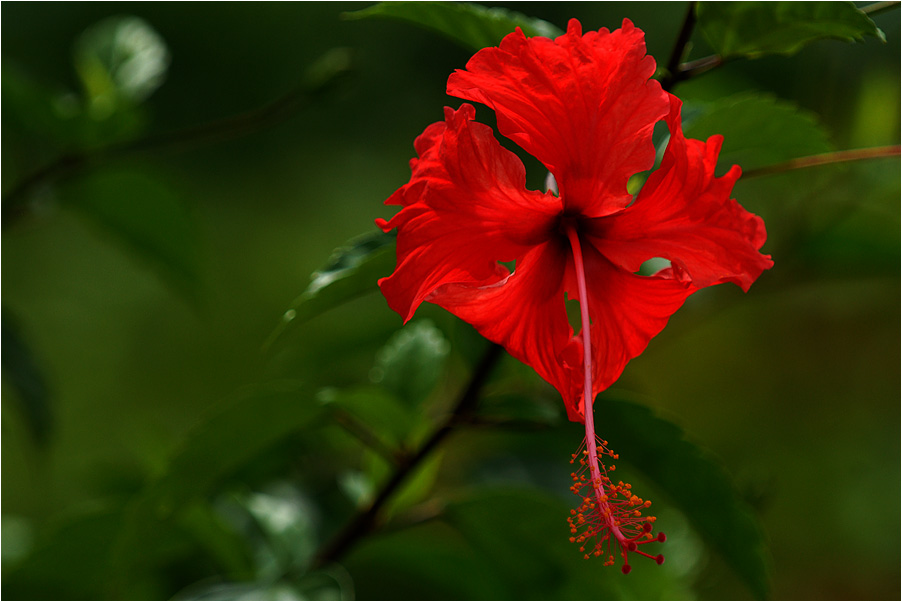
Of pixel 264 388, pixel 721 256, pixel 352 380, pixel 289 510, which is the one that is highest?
pixel 721 256

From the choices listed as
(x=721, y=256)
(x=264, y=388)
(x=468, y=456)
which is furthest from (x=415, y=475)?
(x=721, y=256)

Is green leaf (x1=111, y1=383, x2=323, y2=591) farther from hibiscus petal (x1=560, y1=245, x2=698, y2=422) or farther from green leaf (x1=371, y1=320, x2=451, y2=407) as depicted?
hibiscus petal (x1=560, y1=245, x2=698, y2=422)

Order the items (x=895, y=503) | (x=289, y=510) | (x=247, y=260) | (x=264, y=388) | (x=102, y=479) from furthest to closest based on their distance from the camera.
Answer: (x=247, y=260) < (x=895, y=503) < (x=102, y=479) < (x=289, y=510) < (x=264, y=388)

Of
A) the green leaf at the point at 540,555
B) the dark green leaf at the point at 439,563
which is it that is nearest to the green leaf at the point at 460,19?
the green leaf at the point at 540,555

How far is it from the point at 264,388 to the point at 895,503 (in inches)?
68.2

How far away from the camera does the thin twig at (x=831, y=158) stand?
554 mm

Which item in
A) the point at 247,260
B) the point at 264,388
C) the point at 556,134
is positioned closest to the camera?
the point at 556,134

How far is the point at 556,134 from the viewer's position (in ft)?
1.59

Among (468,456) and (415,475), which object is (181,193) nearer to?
(415,475)

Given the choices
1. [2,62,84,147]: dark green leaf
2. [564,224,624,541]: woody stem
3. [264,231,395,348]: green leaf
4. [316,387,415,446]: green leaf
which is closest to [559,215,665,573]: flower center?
[564,224,624,541]: woody stem

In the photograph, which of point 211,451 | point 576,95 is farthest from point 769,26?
point 211,451

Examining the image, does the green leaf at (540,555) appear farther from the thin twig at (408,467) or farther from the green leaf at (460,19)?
the green leaf at (460,19)

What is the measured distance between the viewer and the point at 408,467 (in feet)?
2.37

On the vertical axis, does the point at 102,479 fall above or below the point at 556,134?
below
